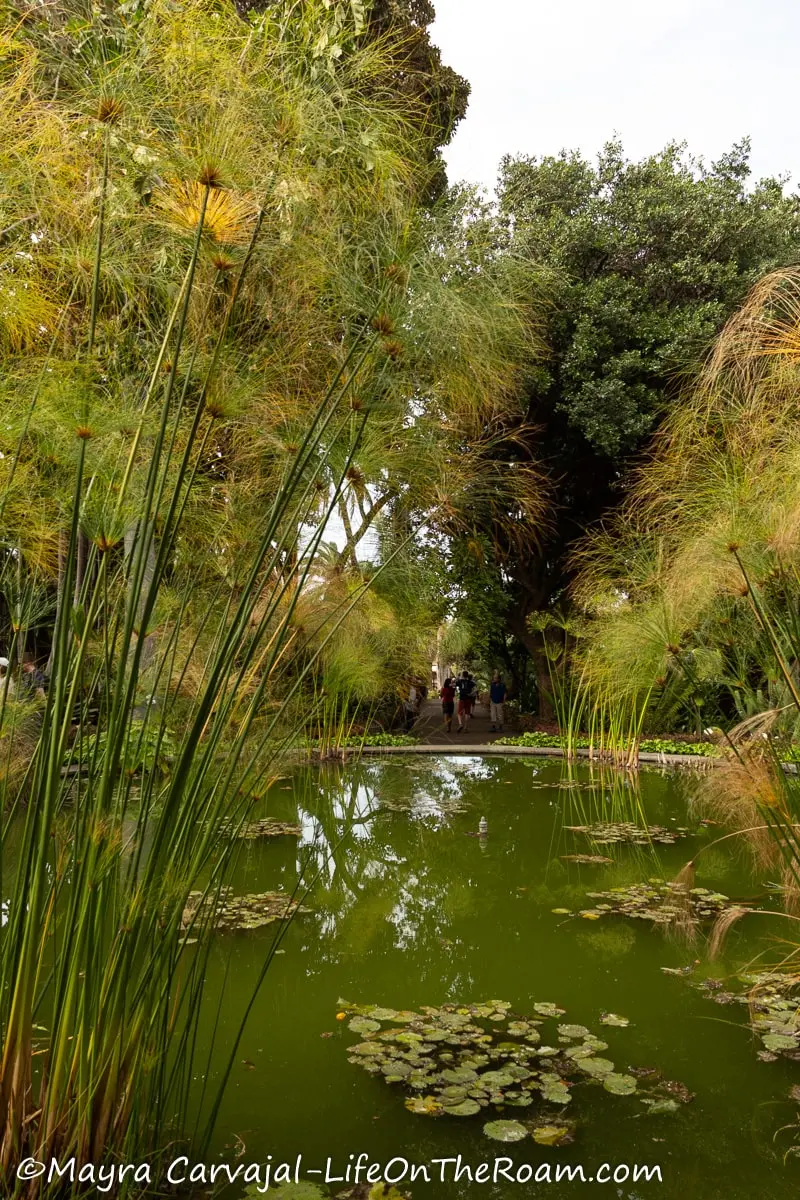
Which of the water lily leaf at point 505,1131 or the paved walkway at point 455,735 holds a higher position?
the paved walkway at point 455,735

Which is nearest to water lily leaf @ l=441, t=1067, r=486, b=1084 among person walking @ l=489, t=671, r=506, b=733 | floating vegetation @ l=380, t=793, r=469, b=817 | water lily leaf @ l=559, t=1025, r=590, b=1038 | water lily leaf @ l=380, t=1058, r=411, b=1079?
water lily leaf @ l=380, t=1058, r=411, b=1079

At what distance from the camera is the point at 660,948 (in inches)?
141

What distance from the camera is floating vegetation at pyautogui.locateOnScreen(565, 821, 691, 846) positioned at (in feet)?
18.2

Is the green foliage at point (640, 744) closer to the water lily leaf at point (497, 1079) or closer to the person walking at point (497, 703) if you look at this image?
the person walking at point (497, 703)

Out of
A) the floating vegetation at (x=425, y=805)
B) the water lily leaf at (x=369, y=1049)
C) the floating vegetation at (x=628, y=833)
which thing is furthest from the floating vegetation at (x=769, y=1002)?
the floating vegetation at (x=425, y=805)

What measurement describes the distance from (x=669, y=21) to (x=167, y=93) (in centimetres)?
567

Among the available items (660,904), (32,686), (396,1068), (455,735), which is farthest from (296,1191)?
(455,735)

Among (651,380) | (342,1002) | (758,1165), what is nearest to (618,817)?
(342,1002)

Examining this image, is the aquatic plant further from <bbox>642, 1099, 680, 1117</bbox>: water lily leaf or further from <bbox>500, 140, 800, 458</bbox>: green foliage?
<bbox>500, 140, 800, 458</bbox>: green foliage

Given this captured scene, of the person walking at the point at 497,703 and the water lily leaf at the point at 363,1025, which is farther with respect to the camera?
the person walking at the point at 497,703

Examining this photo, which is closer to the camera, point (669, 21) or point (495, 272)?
point (495, 272)

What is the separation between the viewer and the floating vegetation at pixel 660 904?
3.93 meters

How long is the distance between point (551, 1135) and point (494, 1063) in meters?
0.39

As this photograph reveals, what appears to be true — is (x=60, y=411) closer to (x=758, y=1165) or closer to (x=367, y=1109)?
(x=367, y=1109)
